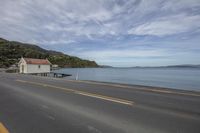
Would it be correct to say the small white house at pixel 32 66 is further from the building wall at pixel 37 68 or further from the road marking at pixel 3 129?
the road marking at pixel 3 129

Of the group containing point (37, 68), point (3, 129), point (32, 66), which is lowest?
point (3, 129)

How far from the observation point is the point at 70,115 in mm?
6762

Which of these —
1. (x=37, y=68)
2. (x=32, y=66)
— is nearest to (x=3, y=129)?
→ (x=32, y=66)

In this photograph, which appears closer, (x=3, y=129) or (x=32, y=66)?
(x=3, y=129)

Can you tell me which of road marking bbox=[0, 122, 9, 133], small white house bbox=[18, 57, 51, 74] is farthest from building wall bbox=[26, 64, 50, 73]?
road marking bbox=[0, 122, 9, 133]

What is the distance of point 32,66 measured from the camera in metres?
58.3

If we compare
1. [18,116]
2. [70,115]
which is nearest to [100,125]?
[70,115]

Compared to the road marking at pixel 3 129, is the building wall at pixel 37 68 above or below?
above

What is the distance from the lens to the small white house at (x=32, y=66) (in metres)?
57.5

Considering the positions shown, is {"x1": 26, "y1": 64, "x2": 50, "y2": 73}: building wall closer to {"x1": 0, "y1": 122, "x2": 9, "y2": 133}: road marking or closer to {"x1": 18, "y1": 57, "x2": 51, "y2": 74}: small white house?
{"x1": 18, "y1": 57, "x2": 51, "y2": 74}: small white house

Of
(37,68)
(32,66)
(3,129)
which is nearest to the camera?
(3,129)

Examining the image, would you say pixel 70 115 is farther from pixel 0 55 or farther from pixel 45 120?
pixel 0 55

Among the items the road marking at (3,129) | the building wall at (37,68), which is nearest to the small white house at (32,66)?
the building wall at (37,68)

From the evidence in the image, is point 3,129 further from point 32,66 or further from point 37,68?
point 37,68
